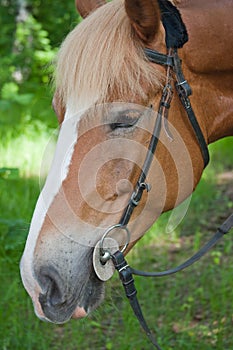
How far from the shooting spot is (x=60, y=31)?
7.43m

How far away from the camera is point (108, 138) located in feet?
7.07

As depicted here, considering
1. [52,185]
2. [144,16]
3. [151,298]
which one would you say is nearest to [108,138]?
[52,185]

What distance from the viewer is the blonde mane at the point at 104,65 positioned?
84.8 inches

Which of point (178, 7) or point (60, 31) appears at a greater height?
point (178, 7)

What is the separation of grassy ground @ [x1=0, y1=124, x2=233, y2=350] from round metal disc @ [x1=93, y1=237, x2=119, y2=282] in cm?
12

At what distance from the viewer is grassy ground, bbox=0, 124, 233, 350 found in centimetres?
336

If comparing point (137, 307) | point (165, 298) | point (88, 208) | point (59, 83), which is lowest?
point (165, 298)

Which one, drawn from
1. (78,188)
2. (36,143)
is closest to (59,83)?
(78,188)

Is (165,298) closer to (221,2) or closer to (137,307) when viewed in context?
(137,307)

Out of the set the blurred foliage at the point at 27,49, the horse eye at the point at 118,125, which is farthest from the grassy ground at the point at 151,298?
the blurred foliage at the point at 27,49

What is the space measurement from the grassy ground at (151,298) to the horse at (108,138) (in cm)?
28

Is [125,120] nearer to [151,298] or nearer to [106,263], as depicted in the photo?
[106,263]

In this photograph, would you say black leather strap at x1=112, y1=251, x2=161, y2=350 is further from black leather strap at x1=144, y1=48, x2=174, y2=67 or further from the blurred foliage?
the blurred foliage

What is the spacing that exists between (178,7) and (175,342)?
1.72 meters
